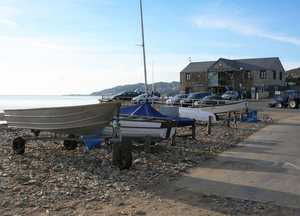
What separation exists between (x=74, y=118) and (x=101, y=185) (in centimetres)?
441

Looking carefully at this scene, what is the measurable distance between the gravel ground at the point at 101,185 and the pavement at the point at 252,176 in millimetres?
420

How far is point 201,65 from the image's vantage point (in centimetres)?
8988

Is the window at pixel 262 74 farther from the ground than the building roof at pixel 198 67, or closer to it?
closer to it

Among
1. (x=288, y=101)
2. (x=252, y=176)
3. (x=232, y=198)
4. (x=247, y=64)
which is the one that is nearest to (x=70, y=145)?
(x=252, y=176)

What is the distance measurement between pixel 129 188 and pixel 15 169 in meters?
3.53

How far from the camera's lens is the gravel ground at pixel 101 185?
7281 mm

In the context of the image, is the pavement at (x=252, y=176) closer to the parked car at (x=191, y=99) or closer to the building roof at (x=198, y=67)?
the parked car at (x=191, y=99)

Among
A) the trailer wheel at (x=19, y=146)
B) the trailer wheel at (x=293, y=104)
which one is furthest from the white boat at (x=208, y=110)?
the trailer wheel at (x=293, y=104)

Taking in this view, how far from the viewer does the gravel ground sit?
7281mm

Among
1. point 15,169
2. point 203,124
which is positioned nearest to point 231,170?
point 15,169

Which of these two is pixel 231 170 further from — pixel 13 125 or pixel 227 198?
pixel 13 125

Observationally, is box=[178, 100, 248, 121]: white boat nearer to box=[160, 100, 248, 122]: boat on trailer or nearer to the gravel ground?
box=[160, 100, 248, 122]: boat on trailer

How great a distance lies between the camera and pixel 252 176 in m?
10.0

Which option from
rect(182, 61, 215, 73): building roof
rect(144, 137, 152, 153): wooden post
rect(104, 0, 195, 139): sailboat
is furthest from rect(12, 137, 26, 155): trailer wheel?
rect(182, 61, 215, 73): building roof
